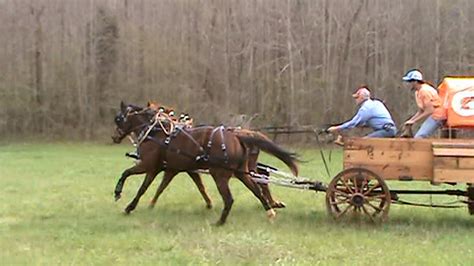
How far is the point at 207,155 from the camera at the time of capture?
1131 centimetres

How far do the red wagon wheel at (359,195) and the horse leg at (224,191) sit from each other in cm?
137

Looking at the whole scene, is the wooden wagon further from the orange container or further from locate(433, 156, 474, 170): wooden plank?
the orange container

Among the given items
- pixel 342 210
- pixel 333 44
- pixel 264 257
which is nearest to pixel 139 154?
pixel 342 210

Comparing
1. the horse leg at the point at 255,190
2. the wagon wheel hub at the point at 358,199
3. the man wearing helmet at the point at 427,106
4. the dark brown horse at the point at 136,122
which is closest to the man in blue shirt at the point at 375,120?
the man wearing helmet at the point at 427,106

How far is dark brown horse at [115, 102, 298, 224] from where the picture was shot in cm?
1118

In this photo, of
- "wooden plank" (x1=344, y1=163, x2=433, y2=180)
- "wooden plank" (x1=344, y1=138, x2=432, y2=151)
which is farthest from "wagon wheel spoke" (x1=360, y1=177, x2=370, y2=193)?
"wooden plank" (x1=344, y1=138, x2=432, y2=151)

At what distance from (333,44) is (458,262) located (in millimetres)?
24240

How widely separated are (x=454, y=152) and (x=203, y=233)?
11.3 ft

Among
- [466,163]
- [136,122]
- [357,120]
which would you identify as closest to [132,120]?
[136,122]

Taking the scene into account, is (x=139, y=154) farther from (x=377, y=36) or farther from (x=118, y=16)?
(x=118, y=16)

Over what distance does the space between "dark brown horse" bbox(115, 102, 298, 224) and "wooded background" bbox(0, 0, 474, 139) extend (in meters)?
20.3

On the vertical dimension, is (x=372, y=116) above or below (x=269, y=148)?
above

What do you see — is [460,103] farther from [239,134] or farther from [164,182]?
[164,182]

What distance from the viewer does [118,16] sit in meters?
35.1
